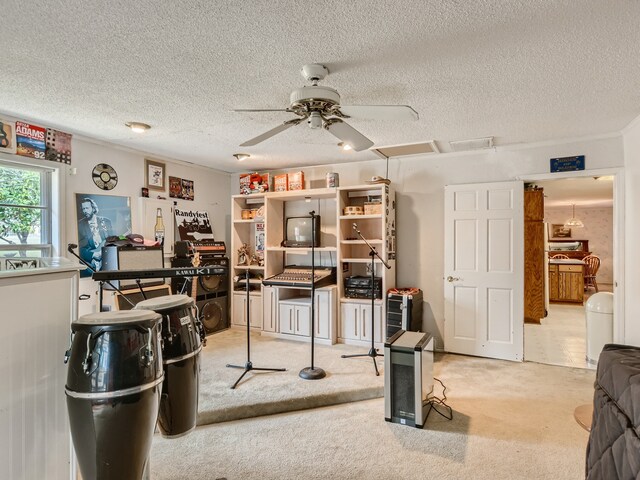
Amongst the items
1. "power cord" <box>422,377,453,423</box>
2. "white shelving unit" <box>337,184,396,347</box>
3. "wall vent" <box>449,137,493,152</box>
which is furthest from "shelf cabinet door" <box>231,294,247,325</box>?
"wall vent" <box>449,137,493,152</box>

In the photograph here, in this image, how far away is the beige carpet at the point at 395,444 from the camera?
2170 mm

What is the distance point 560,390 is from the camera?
10.7 feet

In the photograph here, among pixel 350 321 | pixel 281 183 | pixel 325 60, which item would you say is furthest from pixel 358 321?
pixel 325 60

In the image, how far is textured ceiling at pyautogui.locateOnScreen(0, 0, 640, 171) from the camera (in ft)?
5.53

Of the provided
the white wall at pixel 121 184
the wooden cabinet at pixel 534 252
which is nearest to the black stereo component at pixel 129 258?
the white wall at pixel 121 184

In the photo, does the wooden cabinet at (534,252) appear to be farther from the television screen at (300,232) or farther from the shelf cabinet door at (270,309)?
the shelf cabinet door at (270,309)

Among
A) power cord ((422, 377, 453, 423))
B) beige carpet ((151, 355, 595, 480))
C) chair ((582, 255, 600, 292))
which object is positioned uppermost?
chair ((582, 255, 600, 292))

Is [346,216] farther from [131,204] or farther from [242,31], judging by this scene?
[242,31]

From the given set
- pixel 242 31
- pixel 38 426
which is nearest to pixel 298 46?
pixel 242 31

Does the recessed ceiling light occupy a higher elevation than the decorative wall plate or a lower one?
higher

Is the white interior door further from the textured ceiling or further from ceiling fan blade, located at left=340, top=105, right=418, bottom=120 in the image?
ceiling fan blade, located at left=340, top=105, right=418, bottom=120

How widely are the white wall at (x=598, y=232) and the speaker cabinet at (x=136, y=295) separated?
10404mm

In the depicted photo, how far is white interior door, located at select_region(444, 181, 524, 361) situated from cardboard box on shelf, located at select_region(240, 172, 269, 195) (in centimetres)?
240

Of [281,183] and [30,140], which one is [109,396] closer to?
[30,140]
